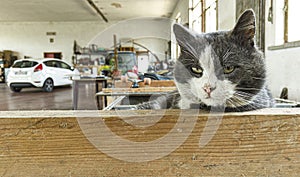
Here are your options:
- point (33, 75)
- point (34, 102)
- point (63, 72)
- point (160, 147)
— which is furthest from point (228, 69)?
point (63, 72)

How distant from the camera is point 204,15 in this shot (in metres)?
5.00

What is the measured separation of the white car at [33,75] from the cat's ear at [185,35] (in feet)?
24.1

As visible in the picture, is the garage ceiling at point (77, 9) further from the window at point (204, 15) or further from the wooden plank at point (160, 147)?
the wooden plank at point (160, 147)

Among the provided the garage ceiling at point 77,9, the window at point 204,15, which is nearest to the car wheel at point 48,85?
the garage ceiling at point 77,9

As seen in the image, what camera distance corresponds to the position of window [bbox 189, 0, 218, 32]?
14.1 feet

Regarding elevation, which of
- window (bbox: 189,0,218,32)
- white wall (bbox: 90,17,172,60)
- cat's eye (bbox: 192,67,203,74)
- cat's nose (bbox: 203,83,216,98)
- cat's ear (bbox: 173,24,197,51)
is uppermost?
window (bbox: 189,0,218,32)

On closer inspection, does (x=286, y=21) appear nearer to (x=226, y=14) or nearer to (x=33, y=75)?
(x=226, y=14)

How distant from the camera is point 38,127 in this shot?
0.35 meters

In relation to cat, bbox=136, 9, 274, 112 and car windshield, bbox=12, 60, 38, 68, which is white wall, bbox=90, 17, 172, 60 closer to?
cat, bbox=136, 9, 274, 112

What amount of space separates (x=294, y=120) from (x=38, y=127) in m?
0.32

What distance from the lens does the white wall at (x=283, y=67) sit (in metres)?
1.58

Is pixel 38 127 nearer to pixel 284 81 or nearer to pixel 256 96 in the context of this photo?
pixel 256 96

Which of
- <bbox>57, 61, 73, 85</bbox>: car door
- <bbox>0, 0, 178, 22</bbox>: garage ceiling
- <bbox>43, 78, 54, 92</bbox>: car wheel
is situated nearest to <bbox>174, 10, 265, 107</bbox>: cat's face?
<bbox>0, 0, 178, 22</bbox>: garage ceiling

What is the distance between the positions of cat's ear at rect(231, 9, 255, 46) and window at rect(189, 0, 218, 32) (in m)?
3.53
